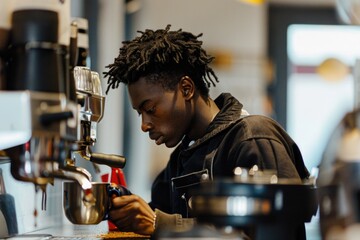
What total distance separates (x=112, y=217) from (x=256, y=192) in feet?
3.13

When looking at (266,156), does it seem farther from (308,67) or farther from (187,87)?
(308,67)

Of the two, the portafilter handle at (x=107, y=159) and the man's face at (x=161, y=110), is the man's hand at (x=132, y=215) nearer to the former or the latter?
the portafilter handle at (x=107, y=159)

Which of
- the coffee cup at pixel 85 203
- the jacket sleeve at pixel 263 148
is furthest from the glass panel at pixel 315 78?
the coffee cup at pixel 85 203

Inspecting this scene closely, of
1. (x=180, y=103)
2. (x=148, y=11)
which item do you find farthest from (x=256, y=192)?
(x=148, y=11)

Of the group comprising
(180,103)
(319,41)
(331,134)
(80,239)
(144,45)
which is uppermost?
(319,41)

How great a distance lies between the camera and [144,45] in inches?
92.4

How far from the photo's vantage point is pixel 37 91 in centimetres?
141

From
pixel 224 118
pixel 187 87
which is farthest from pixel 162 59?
pixel 224 118

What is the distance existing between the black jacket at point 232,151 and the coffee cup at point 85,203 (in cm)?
27

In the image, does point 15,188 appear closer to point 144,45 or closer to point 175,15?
point 144,45

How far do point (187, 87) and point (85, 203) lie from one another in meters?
0.58

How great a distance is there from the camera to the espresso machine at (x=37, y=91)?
136 cm

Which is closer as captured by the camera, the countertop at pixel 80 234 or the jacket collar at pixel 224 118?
the countertop at pixel 80 234

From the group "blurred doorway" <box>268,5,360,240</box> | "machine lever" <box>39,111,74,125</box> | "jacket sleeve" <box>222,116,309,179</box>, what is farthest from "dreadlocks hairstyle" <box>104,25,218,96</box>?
"blurred doorway" <box>268,5,360,240</box>
